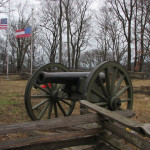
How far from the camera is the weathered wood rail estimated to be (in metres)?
2.25

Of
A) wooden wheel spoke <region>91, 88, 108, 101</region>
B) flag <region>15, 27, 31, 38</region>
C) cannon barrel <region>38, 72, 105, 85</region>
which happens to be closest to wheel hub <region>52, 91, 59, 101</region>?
cannon barrel <region>38, 72, 105, 85</region>

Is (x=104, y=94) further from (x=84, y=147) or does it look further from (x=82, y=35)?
(x=82, y=35)

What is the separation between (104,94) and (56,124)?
1.62 meters

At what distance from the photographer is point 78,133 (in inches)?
114

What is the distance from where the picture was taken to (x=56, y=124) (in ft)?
8.28

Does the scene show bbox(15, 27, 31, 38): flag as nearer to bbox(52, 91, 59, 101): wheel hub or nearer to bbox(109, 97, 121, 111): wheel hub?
bbox(52, 91, 59, 101): wheel hub

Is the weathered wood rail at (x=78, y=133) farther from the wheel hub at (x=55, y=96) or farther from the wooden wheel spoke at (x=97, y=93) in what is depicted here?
the wheel hub at (x=55, y=96)

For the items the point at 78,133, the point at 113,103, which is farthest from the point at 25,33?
the point at 78,133

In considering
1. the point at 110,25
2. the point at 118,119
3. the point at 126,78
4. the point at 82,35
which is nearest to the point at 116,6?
the point at 110,25

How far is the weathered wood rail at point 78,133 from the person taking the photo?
225 cm

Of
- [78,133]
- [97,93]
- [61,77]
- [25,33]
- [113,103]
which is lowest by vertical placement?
[78,133]

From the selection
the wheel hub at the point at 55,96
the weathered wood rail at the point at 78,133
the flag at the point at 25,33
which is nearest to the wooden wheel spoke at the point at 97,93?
the weathered wood rail at the point at 78,133

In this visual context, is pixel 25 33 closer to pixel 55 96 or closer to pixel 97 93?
pixel 55 96

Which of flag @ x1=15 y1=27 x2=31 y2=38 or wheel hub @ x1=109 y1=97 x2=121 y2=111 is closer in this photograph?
wheel hub @ x1=109 y1=97 x2=121 y2=111
